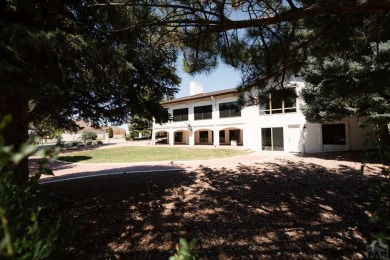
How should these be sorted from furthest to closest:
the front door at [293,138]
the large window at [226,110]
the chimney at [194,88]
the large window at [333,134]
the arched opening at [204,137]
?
the chimney at [194,88] < the arched opening at [204,137] < the large window at [226,110] < the front door at [293,138] < the large window at [333,134]

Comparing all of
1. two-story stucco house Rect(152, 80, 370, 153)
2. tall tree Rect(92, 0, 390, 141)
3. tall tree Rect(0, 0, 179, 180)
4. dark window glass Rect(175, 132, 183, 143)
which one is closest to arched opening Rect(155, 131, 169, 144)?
dark window glass Rect(175, 132, 183, 143)

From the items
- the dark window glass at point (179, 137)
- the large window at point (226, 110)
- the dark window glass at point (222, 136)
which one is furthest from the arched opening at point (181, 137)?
the large window at point (226, 110)

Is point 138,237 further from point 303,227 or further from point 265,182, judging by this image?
point 265,182

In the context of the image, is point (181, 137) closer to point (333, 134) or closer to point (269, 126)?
point (269, 126)

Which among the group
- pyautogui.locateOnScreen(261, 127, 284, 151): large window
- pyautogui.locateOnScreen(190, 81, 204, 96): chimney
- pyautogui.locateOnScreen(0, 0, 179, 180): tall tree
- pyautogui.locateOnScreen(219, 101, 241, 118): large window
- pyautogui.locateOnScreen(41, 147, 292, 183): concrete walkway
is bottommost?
pyautogui.locateOnScreen(41, 147, 292, 183): concrete walkway

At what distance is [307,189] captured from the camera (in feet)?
22.5

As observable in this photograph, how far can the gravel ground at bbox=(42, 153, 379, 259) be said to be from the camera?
3561 mm

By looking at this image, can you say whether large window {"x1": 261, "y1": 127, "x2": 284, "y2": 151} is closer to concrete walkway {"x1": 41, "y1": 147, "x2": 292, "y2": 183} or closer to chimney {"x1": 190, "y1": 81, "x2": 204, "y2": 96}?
concrete walkway {"x1": 41, "y1": 147, "x2": 292, "y2": 183}

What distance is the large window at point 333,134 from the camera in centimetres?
1811

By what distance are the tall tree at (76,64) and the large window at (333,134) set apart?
53.3 feet

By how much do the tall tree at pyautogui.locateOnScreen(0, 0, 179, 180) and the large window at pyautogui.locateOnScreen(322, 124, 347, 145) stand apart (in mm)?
16252

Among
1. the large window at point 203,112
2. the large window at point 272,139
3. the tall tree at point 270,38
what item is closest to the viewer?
the tall tree at point 270,38

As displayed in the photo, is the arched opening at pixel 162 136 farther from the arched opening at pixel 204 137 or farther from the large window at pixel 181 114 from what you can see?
the large window at pixel 181 114

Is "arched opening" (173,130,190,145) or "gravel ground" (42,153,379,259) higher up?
"arched opening" (173,130,190,145)
